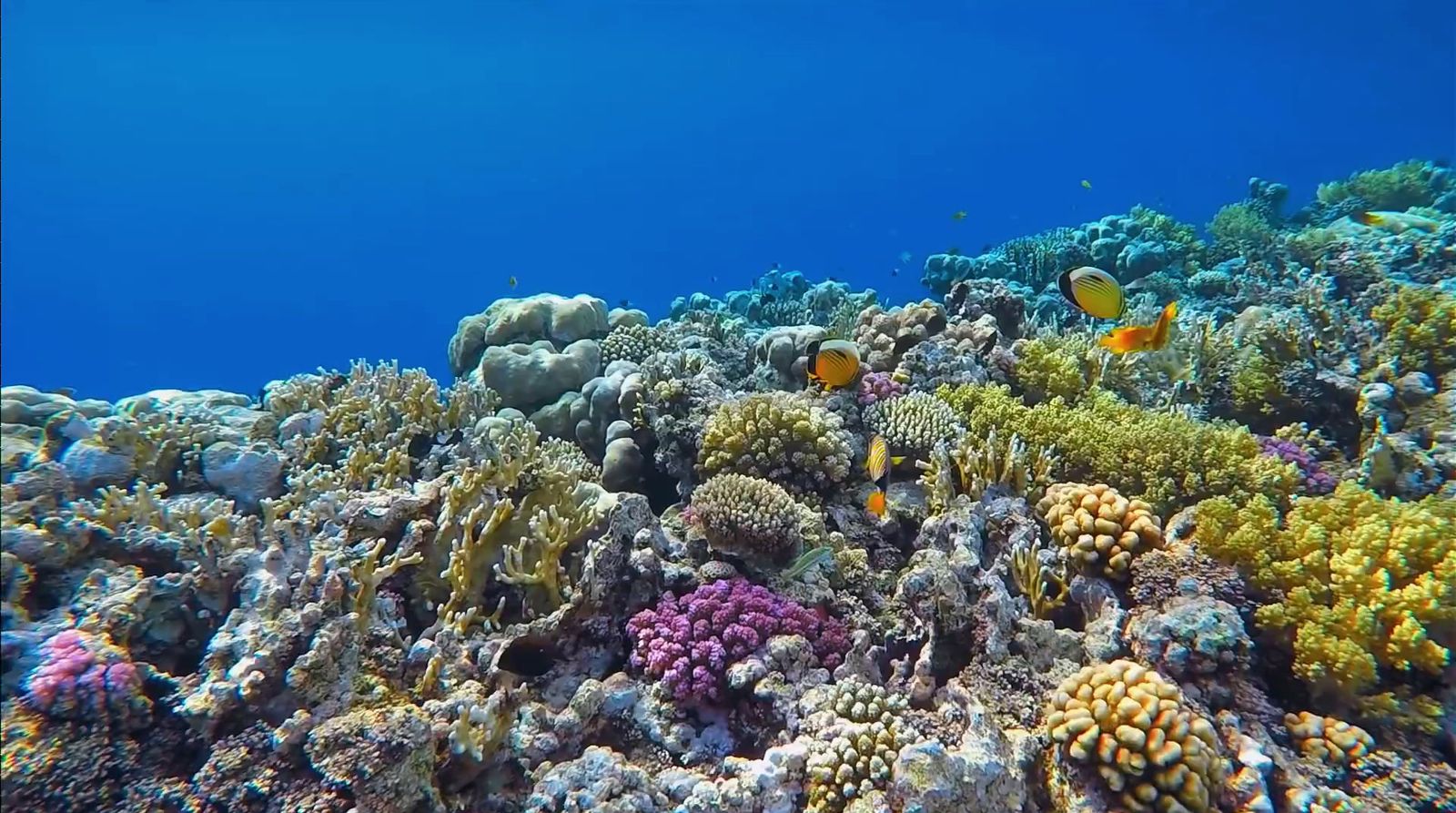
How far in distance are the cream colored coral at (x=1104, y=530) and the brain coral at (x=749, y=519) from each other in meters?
1.77

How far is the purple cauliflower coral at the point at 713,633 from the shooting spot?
3.88 meters

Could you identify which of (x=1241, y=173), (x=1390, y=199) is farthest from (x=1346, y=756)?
(x=1241, y=173)

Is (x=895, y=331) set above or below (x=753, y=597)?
above

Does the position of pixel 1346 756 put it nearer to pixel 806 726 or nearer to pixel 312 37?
pixel 806 726

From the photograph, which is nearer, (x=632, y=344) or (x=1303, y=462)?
(x=1303, y=462)

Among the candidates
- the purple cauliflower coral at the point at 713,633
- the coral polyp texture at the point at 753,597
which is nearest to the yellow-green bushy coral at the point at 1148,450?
the coral polyp texture at the point at 753,597

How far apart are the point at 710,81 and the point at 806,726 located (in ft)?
514

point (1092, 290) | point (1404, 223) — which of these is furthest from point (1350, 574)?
point (1404, 223)

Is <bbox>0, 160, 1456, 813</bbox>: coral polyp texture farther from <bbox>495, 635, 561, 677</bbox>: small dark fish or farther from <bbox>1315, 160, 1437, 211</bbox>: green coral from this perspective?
<bbox>1315, 160, 1437, 211</bbox>: green coral

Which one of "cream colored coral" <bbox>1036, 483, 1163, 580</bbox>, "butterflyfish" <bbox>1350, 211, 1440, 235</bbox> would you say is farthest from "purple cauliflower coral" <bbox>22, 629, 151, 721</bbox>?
"butterflyfish" <bbox>1350, 211, 1440, 235</bbox>

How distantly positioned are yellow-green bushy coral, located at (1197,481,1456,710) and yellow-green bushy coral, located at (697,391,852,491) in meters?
2.58

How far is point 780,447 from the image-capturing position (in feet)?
18.8

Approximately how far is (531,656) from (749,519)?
1627 mm

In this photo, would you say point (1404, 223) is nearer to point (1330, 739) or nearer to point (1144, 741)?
point (1330, 739)
